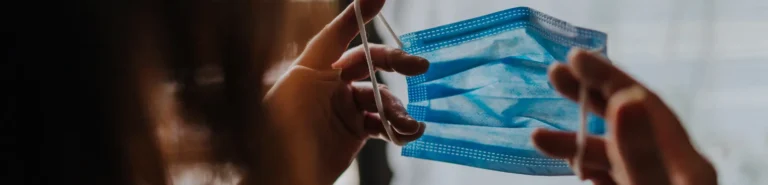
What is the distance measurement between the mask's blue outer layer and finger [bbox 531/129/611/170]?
0.14 ft

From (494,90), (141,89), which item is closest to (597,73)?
(494,90)

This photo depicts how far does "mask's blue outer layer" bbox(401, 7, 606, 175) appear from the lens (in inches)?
24.8

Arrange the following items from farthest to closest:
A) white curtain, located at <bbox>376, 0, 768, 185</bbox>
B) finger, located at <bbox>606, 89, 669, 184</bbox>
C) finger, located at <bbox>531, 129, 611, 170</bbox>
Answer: white curtain, located at <bbox>376, 0, 768, 185</bbox> → finger, located at <bbox>531, 129, 611, 170</bbox> → finger, located at <bbox>606, 89, 669, 184</bbox>

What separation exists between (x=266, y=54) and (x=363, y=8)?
16cm

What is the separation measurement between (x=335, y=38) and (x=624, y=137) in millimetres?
352

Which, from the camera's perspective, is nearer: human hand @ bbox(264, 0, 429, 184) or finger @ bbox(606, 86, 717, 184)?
finger @ bbox(606, 86, 717, 184)

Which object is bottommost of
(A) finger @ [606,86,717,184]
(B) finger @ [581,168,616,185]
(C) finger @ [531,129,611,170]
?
(B) finger @ [581,168,616,185]

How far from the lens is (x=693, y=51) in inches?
30.4

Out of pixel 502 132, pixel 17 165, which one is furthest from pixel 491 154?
pixel 17 165

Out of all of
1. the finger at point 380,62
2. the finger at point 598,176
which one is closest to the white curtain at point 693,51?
the finger at point 380,62

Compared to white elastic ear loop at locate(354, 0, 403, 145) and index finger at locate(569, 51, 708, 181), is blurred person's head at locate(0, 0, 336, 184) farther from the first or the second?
index finger at locate(569, 51, 708, 181)

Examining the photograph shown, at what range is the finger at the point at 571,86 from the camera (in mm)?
522

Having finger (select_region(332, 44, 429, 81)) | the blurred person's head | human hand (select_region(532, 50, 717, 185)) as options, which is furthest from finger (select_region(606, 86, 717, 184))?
the blurred person's head

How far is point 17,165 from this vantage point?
0.67 meters
